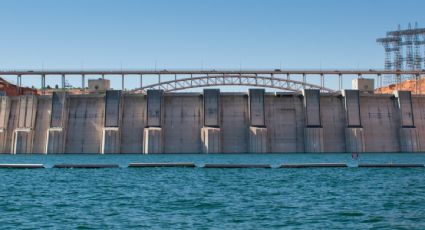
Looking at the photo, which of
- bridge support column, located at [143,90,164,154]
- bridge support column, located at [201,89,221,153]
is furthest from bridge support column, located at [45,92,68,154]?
bridge support column, located at [201,89,221,153]

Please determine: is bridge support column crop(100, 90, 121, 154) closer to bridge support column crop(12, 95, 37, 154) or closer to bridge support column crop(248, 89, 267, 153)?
bridge support column crop(12, 95, 37, 154)

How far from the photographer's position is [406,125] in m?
99.2

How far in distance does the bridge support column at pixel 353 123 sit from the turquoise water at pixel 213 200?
4238 centimetres

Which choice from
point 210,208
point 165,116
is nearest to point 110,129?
point 165,116

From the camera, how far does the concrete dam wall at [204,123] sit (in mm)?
94875

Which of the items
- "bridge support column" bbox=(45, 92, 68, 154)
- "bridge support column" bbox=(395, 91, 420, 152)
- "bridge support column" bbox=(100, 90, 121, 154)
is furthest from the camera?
"bridge support column" bbox=(395, 91, 420, 152)

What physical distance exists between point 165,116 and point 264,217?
7083cm

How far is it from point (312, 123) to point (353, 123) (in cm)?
700

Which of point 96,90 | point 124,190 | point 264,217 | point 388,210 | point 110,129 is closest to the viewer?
point 264,217

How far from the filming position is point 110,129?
308 feet

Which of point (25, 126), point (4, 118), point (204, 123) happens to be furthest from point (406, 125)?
point (4, 118)

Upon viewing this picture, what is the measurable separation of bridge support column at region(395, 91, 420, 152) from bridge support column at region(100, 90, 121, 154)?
47502mm

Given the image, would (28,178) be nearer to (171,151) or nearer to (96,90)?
(171,151)

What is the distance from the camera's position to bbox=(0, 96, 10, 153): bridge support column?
317 ft
